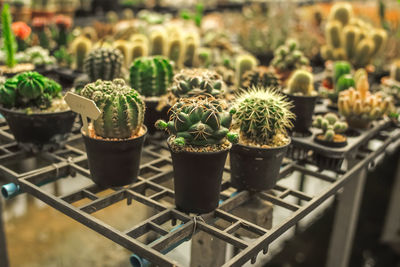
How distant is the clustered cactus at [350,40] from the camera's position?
3.08m

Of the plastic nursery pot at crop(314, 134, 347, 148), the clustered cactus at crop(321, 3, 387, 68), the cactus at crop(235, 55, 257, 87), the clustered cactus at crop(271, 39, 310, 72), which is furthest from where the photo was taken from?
the clustered cactus at crop(321, 3, 387, 68)

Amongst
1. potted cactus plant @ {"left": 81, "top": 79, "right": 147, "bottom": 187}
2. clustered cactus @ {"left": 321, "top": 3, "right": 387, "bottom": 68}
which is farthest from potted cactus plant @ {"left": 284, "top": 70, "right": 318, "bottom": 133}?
clustered cactus @ {"left": 321, "top": 3, "right": 387, "bottom": 68}

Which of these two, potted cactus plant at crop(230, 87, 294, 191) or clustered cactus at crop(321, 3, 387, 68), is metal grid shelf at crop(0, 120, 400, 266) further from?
clustered cactus at crop(321, 3, 387, 68)

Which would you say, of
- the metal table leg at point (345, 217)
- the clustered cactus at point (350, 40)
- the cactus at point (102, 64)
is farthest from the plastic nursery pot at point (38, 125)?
the clustered cactus at point (350, 40)

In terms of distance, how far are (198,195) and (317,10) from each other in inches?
179

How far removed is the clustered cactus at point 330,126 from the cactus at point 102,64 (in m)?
1.00

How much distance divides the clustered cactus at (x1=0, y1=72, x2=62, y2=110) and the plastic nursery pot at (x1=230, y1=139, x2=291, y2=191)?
0.82 metres

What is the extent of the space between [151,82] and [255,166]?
74cm

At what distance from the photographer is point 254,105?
150 cm

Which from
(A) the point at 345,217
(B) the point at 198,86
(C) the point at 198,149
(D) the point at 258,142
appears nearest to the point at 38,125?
(B) the point at 198,86

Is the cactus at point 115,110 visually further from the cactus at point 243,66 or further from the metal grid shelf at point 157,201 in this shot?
the cactus at point 243,66

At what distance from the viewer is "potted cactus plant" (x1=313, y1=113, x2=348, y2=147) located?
5.87ft

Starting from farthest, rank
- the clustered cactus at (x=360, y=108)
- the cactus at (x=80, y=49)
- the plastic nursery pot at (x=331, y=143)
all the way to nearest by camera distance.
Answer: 1. the cactus at (x=80, y=49)
2. the clustered cactus at (x=360, y=108)
3. the plastic nursery pot at (x=331, y=143)

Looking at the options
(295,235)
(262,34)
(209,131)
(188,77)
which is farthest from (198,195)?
(262,34)
